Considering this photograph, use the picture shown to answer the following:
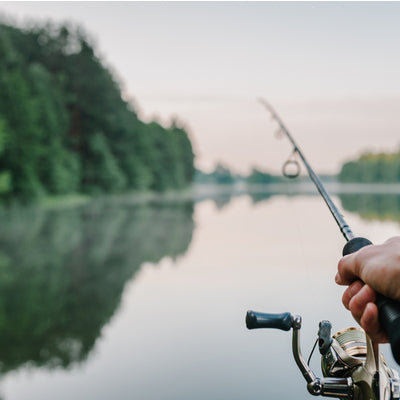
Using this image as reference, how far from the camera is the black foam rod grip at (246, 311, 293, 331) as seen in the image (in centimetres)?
147

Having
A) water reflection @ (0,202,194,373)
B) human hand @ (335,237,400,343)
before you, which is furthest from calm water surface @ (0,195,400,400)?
human hand @ (335,237,400,343)

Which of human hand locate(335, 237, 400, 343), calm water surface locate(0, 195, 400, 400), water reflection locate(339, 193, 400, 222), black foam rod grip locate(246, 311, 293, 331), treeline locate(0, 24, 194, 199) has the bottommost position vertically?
calm water surface locate(0, 195, 400, 400)

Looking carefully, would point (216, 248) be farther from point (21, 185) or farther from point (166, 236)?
point (21, 185)

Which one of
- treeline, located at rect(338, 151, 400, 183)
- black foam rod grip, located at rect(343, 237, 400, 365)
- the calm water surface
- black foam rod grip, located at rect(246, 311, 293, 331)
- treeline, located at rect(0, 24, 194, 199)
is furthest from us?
treeline, located at rect(338, 151, 400, 183)

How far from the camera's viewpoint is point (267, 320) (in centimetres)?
148

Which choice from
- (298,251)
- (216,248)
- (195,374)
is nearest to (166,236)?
(216,248)

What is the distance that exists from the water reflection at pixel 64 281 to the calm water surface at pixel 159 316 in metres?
0.03

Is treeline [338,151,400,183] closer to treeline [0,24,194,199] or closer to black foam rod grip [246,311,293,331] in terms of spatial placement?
treeline [0,24,194,199]

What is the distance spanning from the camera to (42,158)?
41312 millimetres

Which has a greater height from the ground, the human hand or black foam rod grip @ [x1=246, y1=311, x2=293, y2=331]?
the human hand

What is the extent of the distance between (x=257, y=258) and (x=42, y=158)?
3194cm

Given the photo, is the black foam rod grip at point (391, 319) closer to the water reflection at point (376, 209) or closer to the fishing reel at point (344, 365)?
the fishing reel at point (344, 365)

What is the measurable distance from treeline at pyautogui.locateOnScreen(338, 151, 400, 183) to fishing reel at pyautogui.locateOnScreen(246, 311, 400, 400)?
124693 mm

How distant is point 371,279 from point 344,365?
0.81 metres
